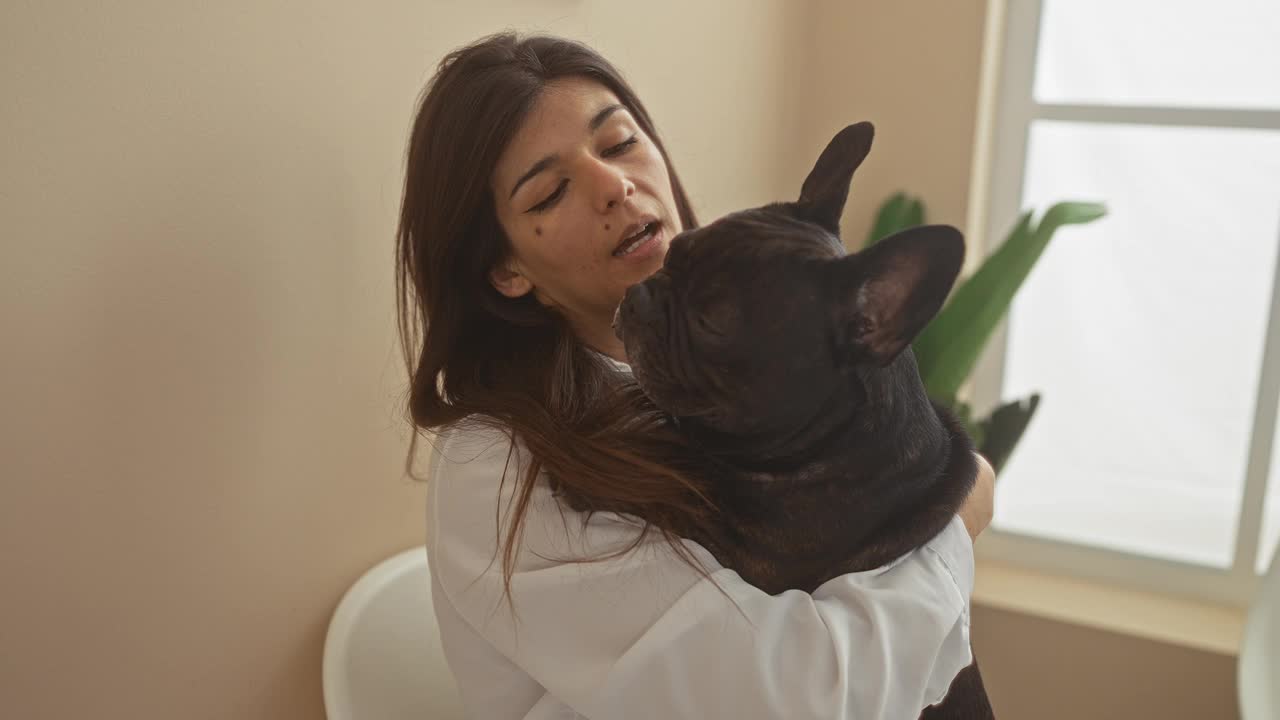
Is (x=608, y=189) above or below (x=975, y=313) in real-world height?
above

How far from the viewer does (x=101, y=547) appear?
3.71 ft

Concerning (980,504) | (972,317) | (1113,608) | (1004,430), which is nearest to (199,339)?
(980,504)

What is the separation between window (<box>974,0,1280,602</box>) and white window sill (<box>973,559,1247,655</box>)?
0.20ft

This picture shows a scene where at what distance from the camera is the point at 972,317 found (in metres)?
1.97

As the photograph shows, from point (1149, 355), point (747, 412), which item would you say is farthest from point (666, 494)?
point (1149, 355)

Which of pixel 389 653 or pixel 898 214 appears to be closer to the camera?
pixel 389 653

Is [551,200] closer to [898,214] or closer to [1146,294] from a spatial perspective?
[898,214]

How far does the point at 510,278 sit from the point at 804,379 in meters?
0.52

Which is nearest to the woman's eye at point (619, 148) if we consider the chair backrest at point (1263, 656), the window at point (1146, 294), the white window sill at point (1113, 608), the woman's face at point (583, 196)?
the woman's face at point (583, 196)

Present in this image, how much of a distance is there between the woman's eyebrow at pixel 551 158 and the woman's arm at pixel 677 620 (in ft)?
1.11

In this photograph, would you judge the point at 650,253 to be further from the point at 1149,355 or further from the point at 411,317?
the point at 1149,355

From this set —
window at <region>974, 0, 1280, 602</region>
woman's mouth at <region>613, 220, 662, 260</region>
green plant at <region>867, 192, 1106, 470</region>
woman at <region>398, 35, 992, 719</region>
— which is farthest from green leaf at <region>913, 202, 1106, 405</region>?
woman's mouth at <region>613, 220, 662, 260</region>

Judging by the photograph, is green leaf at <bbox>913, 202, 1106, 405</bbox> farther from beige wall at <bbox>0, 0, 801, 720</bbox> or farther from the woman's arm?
beige wall at <bbox>0, 0, 801, 720</bbox>

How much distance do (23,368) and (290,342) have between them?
0.37 m
